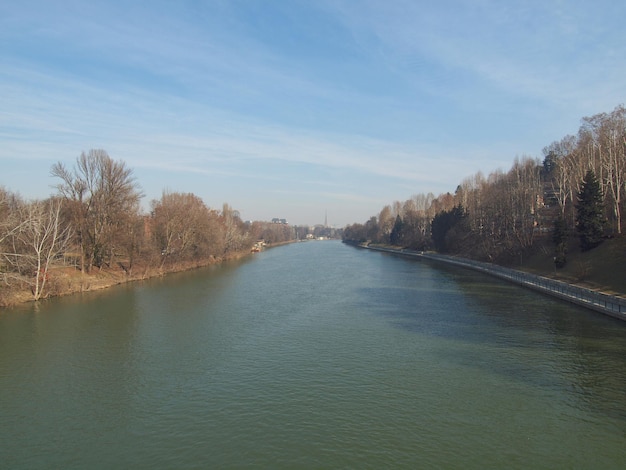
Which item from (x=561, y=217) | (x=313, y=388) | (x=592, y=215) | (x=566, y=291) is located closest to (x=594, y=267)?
(x=566, y=291)

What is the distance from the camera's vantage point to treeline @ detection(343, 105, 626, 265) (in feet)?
126

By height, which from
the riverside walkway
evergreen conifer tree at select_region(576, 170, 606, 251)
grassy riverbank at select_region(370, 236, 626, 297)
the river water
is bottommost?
the river water

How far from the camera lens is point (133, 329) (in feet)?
79.6

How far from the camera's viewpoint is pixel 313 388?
1505cm

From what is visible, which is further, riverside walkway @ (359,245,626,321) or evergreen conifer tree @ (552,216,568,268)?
evergreen conifer tree @ (552,216,568,268)

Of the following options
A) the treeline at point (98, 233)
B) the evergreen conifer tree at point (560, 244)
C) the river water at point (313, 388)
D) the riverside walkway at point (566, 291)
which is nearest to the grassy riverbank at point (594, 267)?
the evergreen conifer tree at point (560, 244)

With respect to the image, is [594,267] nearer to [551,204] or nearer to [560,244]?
[560,244]

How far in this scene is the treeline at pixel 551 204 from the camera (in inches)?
1515

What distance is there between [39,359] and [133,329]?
233 inches

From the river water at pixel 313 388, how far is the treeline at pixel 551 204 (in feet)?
47.7

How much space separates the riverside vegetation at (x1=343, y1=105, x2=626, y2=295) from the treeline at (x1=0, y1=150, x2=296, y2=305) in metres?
43.3

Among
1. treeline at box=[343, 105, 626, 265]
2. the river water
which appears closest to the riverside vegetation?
treeline at box=[343, 105, 626, 265]

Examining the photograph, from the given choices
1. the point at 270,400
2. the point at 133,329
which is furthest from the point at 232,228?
the point at 270,400

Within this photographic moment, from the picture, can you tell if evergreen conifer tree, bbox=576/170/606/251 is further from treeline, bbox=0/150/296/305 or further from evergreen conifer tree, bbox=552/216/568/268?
treeline, bbox=0/150/296/305
